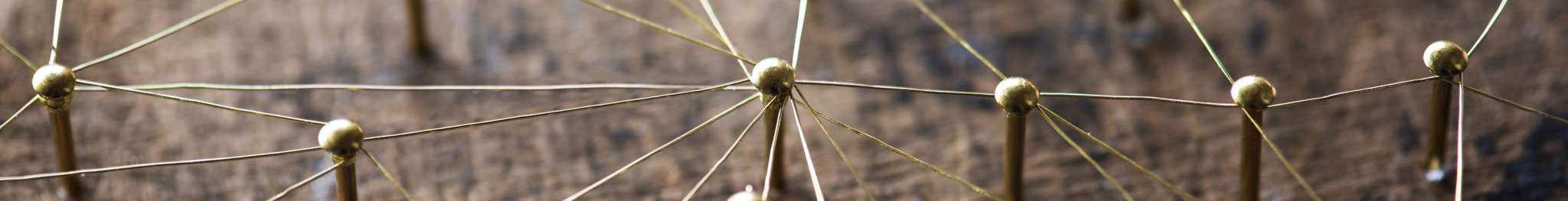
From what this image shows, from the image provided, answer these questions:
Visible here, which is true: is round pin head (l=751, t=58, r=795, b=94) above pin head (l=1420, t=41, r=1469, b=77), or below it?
above

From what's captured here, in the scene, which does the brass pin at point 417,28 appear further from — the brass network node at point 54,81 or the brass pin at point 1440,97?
the brass pin at point 1440,97

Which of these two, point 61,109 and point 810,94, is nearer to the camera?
point 61,109

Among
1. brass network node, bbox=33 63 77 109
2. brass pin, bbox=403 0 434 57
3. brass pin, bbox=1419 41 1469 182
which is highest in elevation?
brass pin, bbox=403 0 434 57

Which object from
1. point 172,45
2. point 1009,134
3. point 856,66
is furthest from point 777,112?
point 172,45

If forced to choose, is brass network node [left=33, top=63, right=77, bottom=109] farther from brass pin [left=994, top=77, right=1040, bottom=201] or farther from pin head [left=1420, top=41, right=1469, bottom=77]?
pin head [left=1420, top=41, right=1469, bottom=77]

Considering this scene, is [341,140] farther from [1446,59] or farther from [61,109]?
[1446,59]

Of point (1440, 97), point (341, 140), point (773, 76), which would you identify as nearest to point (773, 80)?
point (773, 76)

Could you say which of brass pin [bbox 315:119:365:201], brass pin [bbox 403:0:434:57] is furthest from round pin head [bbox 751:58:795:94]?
brass pin [bbox 403:0:434:57]

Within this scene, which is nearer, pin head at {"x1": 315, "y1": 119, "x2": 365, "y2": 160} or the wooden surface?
pin head at {"x1": 315, "y1": 119, "x2": 365, "y2": 160}
